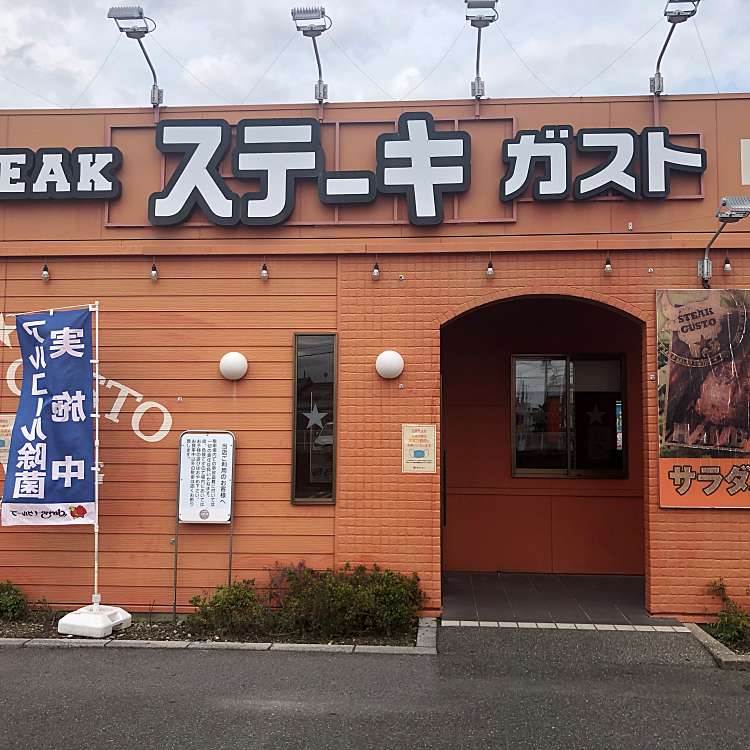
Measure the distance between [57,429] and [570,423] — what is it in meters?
5.98

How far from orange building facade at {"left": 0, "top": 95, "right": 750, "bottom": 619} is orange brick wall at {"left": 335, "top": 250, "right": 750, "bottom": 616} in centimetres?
2

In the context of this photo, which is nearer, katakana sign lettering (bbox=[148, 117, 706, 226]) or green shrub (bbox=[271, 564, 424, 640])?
green shrub (bbox=[271, 564, 424, 640])

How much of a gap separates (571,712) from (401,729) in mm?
1237

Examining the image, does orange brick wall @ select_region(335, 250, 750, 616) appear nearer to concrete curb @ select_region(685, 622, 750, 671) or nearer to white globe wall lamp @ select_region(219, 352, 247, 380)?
concrete curb @ select_region(685, 622, 750, 671)

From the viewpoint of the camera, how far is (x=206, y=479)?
7.72 metres

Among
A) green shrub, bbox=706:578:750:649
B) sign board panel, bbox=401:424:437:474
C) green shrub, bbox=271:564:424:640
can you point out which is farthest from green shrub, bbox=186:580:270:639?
green shrub, bbox=706:578:750:649

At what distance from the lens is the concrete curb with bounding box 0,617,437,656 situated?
668 centimetres

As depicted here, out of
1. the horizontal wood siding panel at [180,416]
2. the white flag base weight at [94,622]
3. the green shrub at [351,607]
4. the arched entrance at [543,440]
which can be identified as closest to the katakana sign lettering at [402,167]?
the horizontal wood siding panel at [180,416]

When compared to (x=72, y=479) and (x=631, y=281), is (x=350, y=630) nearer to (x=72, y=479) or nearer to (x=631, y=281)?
(x=72, y=479)

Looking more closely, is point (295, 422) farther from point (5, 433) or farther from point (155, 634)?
point (5, 433)

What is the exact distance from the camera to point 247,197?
310 inches

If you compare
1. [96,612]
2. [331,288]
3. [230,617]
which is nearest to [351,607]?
[230,617]

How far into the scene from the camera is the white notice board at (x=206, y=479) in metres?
7.69

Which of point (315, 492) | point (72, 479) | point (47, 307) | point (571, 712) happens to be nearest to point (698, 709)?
point (571, 712)
